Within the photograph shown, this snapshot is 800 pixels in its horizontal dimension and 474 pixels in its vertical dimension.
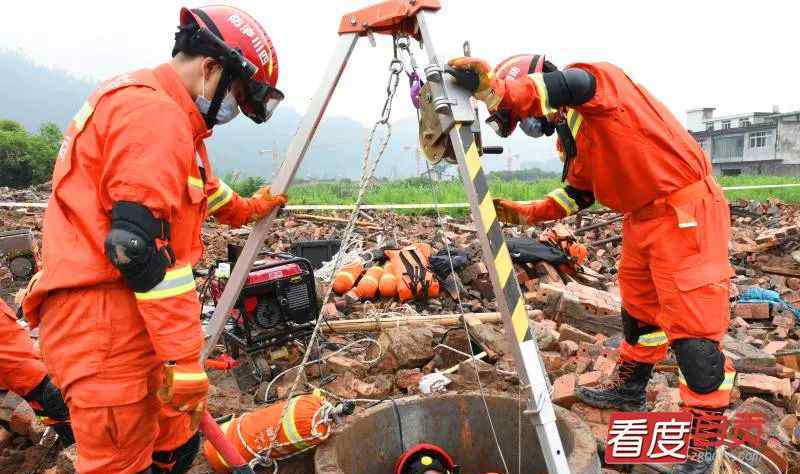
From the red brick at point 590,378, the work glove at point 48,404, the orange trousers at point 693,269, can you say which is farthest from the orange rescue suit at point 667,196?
the work glove at point 48,404

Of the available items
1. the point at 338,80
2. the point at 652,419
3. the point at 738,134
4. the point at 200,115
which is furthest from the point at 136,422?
the point at 738,134

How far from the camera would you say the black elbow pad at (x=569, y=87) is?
2422mm

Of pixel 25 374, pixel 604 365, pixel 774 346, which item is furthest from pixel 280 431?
pixel 774 346

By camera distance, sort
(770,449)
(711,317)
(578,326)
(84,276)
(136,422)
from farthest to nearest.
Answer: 1. (578,326)
2. (770,449)
3. (711,317)
4. (136,422)
5. (84,276)

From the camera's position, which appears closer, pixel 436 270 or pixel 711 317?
pixel 711 317

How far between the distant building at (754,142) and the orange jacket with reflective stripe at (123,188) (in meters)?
43.0


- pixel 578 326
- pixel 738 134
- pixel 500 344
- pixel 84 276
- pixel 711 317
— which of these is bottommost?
pixel 738 134

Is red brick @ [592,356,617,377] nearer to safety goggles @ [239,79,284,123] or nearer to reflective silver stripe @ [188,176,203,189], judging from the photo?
safety goggles @ [239,79,284,123]

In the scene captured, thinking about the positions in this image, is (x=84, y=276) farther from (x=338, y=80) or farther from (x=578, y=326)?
(x=578, y=326)

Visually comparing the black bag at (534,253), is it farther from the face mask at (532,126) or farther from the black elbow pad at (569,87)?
the black elbow pad at (569,87)

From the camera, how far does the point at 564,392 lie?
3.57 meters

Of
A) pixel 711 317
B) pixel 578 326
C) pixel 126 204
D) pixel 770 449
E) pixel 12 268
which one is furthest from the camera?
pixel 12 268

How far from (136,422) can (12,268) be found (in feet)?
23.5

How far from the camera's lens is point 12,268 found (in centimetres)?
759
